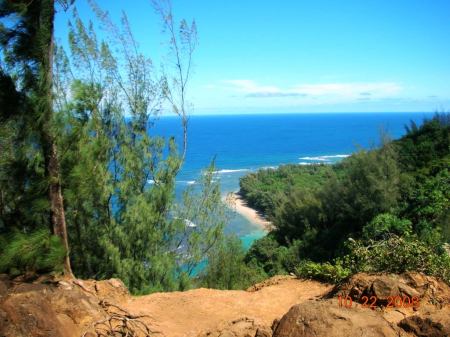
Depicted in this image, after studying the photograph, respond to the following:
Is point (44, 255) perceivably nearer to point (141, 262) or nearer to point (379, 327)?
point (141, 262)

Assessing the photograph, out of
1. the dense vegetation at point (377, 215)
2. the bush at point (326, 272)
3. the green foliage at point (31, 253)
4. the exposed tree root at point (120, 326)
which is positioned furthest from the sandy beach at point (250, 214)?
the exposed tree root at point (120, 326)

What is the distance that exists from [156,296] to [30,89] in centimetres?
492

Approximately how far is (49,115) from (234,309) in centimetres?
523

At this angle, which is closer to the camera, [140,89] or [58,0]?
[58,0]

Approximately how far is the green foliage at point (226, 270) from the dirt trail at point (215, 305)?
3.53 metres

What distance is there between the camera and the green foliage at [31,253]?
686 cm

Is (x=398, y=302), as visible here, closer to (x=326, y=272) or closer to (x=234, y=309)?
(x=326, y=272)

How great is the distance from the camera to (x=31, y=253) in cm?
695

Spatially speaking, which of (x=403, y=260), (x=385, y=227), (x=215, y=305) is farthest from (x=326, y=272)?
(x=385, y=227)

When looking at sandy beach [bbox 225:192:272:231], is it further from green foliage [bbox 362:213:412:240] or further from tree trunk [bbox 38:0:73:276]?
tree trunk [bbox 38:0:73:276]

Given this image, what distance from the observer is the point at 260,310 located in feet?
26.7

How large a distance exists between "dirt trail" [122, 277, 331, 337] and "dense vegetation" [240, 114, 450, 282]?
0.80 m

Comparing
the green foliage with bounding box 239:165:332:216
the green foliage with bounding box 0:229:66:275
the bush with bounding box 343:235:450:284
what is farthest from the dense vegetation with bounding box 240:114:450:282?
the green foliage with bounding box 239:165:332:216

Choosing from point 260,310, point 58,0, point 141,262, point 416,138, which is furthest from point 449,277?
point 416,138
